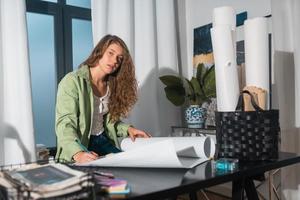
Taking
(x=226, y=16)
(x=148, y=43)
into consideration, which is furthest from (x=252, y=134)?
(x=148, y=43)

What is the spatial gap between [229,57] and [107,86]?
64 centimetres

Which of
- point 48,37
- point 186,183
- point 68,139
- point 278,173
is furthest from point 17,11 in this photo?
point 278,173

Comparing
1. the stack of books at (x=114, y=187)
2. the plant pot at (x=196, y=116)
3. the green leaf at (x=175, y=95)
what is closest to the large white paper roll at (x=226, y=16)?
the stack of books at (x=114, y=187)

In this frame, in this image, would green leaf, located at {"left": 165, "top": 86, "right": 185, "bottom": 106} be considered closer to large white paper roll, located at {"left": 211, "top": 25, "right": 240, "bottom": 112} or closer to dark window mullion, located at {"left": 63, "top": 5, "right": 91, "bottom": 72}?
dark window mullion, located at {"left": 63, "top": 5, "right": 91, "bottom": 72}

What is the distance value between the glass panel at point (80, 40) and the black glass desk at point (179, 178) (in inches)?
61.5

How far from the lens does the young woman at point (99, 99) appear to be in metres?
1.22

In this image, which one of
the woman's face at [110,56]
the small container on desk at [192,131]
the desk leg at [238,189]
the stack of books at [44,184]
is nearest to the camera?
the stack of books at [44,184]

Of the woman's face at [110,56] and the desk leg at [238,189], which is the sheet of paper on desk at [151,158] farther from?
the woman's face at [110,56]

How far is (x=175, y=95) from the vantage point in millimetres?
2277

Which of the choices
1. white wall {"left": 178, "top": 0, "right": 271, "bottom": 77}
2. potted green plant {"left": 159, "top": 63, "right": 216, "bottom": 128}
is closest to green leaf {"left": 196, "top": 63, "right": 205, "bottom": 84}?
potted green plant {"left": 159, "top": 63, "right": 216, "bottom": 128}

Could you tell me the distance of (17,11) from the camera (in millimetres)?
1734

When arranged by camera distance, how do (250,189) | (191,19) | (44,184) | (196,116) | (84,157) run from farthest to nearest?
(191,19)
(196,116)
(250,189)
(84,157)
(44,184)

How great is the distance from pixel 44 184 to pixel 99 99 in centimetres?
89

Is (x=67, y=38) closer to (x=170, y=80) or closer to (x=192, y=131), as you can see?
(x=170, y=80)
